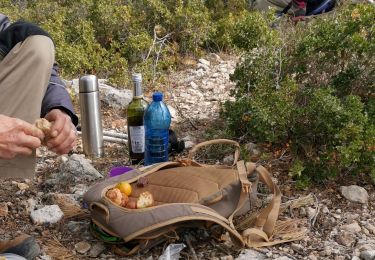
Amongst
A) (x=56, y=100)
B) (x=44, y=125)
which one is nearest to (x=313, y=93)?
(x=56, y=100)

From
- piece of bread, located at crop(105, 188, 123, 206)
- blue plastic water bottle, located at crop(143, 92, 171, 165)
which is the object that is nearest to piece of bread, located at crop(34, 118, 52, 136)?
piece of bread, located at crop(105, 188, 123, 206)

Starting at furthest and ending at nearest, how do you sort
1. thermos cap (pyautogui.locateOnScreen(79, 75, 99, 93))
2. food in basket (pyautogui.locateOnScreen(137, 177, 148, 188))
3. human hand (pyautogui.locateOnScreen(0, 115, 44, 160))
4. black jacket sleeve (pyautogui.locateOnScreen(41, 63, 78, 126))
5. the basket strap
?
thermos cap (pyautogui.locateOnScreen(79, 75, 99, 93))
food in basket (pyautogui.locateOnScreen(137, 177, 148, 188))
black jacket sleeve (pyautogui.locateOnScreen(41, 63, 78, 126))
the basket strap
human hand (pyautogui.locateOnScreen(0, 115, 44, 160))

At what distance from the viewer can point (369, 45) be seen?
364 centimetres

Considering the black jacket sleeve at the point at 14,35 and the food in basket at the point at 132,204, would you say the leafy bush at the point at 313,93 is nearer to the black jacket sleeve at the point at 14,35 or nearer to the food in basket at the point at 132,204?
the food in basket at the point at 132,204

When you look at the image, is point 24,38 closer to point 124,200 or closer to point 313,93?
point 124,200

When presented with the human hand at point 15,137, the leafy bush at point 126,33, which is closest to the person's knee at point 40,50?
the human hand at point 15,137

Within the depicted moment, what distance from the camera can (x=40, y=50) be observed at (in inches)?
116

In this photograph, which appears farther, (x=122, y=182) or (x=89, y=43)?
(x=89, y=43)

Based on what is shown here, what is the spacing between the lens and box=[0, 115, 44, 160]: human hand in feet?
8.07

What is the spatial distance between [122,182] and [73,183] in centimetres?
66

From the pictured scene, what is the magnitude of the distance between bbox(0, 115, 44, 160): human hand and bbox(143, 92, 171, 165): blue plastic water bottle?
4.53ft

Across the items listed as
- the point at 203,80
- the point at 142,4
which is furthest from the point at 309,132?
the point at 142,4

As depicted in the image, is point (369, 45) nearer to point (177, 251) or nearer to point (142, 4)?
point (177, 251)

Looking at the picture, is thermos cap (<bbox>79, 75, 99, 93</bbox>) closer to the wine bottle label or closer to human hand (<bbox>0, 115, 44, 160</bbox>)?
the wine bottle label
